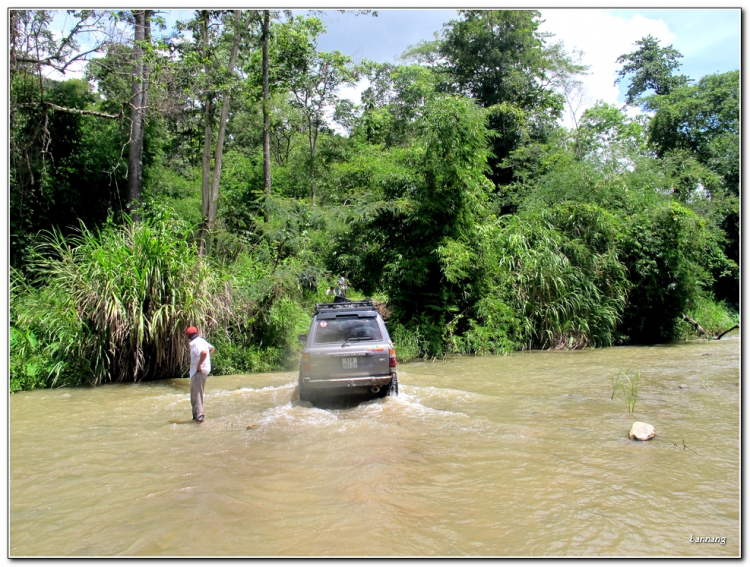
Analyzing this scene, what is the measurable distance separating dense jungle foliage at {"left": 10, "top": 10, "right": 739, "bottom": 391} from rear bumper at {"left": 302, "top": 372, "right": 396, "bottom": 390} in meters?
4.17

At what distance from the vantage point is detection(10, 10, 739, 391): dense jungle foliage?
11117 mm

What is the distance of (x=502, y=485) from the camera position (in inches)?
206

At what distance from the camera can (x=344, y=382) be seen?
8.13 m

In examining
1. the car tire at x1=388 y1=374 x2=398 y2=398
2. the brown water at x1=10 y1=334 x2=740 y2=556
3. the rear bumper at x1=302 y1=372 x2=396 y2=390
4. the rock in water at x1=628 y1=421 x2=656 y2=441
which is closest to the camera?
the brown water at x1=10 y1=334 x2=740 y2=556

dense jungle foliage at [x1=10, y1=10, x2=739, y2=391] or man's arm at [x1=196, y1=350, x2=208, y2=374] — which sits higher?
dense jungle foliage at [x1=10, y1=10, x2=739, y2=391]

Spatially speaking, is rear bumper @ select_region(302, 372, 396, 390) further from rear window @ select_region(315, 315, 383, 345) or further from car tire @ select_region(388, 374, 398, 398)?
car tire @ select_region(388, 374, 398, 398)

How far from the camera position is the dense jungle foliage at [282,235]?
1112 centimetres

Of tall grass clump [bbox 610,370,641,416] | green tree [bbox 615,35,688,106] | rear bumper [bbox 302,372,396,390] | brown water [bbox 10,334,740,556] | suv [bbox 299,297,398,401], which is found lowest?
brown water [bbox 10,334,740,556]

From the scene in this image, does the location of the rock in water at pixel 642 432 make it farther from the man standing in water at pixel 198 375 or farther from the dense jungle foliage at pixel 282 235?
the dense jungle foliage at pixel 282 235

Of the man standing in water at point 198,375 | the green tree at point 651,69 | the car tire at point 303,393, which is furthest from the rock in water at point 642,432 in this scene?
the green tree at point 651,69

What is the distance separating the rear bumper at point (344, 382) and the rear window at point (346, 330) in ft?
1.91

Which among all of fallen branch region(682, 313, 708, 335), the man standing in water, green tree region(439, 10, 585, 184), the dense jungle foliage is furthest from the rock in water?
green tree region(439, 10, 585, 184)

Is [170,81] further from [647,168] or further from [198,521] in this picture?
[647,168]

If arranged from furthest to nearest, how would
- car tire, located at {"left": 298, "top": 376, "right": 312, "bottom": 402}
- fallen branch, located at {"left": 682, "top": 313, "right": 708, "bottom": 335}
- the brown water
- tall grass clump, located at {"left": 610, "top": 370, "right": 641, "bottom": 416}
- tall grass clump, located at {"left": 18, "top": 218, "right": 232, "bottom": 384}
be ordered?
1. fallen branch, located at {"left": 682, "top": 313, "right": 708, "bottom": 335}
2. tall grass clump, located at {"left": 18, "top": 218, "right": 232, "bottom": 384}
3. tall grass clump, located at {"left": 610, "top": 370, "right": 641, "bottom": 416}
4. car tire, located at {"left": 298, "top": 376, "right": 312, "bottom": 402}
5. the brown water
